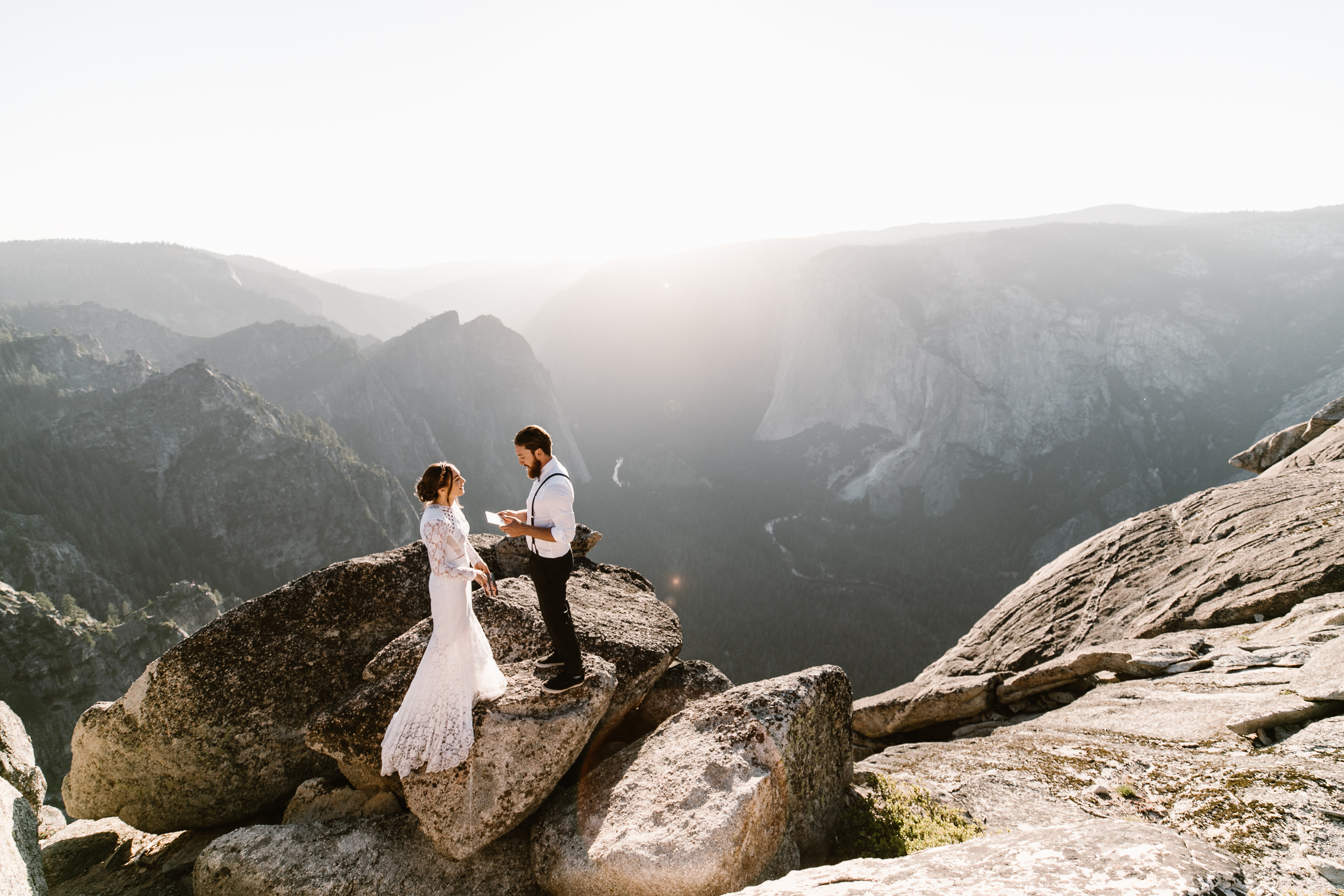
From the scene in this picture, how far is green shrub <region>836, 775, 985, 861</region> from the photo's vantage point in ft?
20.9

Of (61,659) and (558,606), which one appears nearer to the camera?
(558,606)

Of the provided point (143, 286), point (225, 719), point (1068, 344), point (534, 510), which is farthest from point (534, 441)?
point (143, 286)

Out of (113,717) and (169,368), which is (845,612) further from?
(169,368)

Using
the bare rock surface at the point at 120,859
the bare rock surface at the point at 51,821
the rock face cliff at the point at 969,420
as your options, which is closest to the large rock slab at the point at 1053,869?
the bare rock surface at the point at 120,859

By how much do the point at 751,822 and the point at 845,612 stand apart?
197ft

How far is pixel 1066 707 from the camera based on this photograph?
10.6m

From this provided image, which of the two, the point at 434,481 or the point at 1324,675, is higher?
the point at 434,481

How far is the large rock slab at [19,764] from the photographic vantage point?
826 cm

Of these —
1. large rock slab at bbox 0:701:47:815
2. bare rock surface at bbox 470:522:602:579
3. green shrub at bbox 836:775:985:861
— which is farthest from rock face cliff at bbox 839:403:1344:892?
large rock slab at bbox 0:701:47:815

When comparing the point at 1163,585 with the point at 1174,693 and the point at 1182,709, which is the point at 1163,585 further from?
the point at 1182,709

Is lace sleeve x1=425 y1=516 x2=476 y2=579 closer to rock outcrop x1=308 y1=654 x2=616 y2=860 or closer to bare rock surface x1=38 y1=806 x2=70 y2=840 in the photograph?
rock outcrop x1=308 y1=654 x2=616 y2=860

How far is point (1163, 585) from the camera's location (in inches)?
560

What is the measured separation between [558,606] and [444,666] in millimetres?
1382

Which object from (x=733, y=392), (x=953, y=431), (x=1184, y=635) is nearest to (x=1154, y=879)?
(x=1184, y=635)
